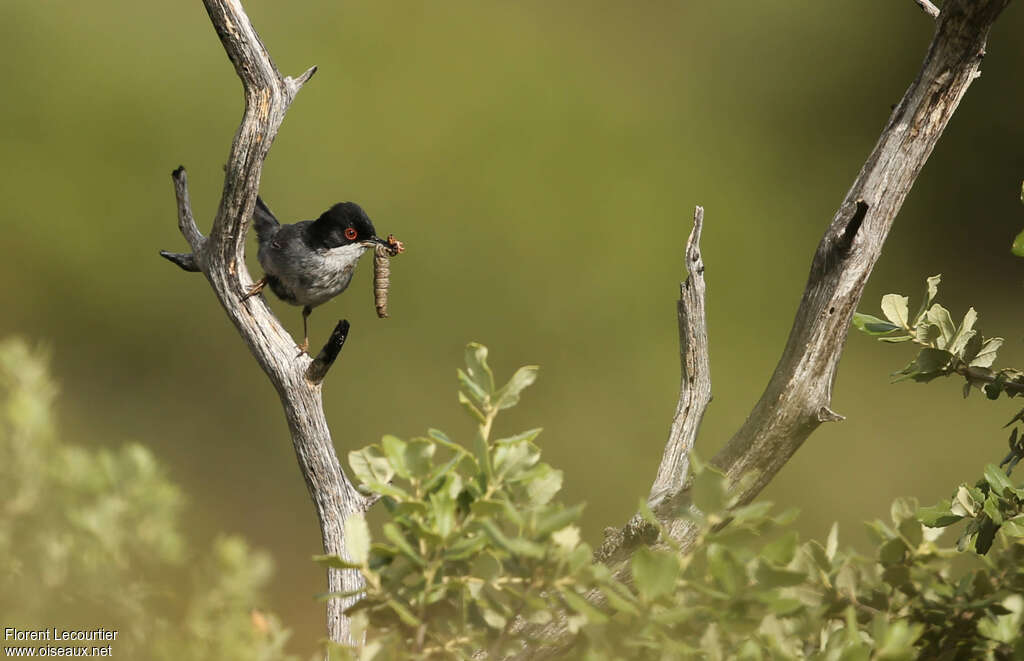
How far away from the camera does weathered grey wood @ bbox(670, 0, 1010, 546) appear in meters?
0.78

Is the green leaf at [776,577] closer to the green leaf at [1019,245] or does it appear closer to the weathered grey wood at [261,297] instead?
the green leaf at [1019,245]

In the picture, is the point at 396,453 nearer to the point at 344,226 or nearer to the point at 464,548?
the point at 464,548

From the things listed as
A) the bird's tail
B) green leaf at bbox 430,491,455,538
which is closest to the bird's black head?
the bird's tail

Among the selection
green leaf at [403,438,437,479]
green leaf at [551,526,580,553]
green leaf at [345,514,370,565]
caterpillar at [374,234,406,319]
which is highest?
caterpillar at [374,234,406,319]

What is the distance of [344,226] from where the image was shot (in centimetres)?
182

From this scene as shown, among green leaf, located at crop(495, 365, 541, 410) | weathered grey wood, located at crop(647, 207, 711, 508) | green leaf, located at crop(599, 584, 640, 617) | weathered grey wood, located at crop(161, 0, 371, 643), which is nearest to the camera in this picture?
green leaf, located at crop(599, 584, 640, 617)

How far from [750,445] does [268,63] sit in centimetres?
79

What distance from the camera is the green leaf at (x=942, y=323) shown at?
0.80 meters

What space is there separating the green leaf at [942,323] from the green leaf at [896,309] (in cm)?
→ 2

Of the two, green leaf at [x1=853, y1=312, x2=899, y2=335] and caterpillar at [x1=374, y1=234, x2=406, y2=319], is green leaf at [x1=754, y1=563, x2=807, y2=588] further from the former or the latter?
caterpillar at [x1=374, y1=234, x2=406, y2=319]

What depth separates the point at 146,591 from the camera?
608 mm

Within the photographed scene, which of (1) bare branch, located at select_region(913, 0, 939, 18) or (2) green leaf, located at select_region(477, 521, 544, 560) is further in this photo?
(1) bare branch, located at select_region(913, 0, 939, 18)

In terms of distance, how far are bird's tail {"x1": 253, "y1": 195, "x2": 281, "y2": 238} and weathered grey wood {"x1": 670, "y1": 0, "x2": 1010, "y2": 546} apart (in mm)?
1307

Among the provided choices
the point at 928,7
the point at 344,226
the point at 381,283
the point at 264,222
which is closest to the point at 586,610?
the point at 928,7
